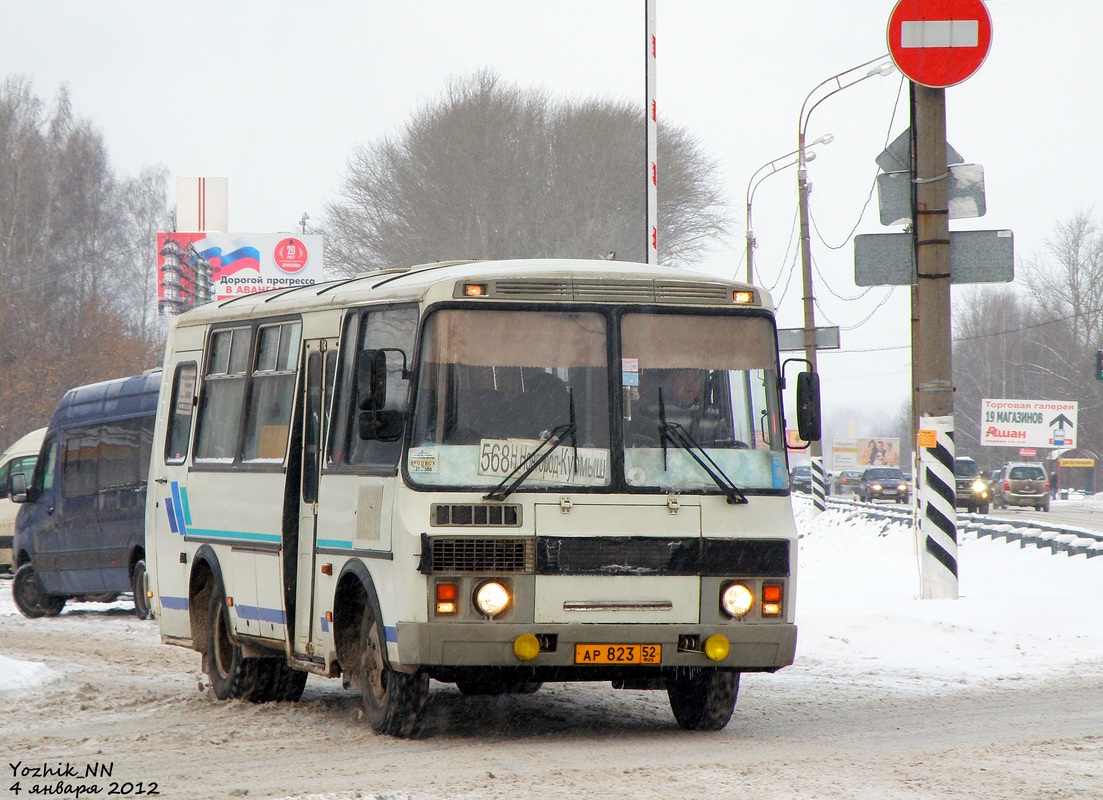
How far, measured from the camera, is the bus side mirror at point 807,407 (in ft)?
32.0

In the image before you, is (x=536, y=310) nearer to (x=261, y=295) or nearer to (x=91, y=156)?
(x=261, y=295)

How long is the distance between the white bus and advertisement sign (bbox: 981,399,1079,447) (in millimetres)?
67501

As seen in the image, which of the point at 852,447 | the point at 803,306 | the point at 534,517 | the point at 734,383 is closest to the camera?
the point at 534,517

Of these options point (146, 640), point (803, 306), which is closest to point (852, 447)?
point (803, 306)

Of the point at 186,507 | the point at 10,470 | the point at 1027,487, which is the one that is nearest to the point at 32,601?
the point at 10,470

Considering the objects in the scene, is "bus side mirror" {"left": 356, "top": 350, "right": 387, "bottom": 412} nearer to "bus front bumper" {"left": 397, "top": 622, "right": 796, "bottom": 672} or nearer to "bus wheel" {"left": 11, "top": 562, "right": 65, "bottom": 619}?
"bus front bumper" {"left": 397, "top": 622, "right": 796, "bottom": 672}

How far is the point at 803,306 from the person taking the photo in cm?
4509

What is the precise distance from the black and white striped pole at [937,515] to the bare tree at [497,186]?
159 feet

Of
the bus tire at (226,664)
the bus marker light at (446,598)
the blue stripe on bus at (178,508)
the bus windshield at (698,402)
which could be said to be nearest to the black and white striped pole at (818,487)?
the blue stripe on bus at (178,508)

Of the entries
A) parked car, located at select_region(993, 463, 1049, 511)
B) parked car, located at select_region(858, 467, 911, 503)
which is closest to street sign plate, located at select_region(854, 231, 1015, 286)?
parked car, located at select_region(993, 463, 1049, 511)

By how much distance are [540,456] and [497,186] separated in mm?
57494

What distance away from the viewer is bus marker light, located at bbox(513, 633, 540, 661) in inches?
348

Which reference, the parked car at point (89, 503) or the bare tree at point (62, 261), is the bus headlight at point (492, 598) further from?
the bare tree at point (62, 261)

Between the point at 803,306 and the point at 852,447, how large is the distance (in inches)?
3663
